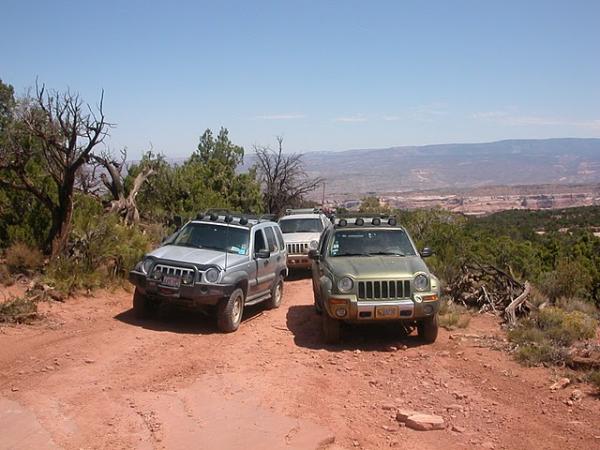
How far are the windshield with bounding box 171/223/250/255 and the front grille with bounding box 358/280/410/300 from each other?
8.31 feet

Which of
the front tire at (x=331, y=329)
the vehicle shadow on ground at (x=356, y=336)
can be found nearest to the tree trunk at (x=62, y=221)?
the vehicle shadow on ground at (x=356, y=336)

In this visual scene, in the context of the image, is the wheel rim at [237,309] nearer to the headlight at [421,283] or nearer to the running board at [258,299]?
the running board at [258,299]

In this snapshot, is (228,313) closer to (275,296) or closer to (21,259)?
(275,296)

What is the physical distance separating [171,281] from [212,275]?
2.04 feet

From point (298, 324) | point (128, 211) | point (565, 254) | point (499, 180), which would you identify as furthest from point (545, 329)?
point (499, 180)

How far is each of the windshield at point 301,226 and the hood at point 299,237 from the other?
0.32m

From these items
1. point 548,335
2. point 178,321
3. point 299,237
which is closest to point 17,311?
point 178,321

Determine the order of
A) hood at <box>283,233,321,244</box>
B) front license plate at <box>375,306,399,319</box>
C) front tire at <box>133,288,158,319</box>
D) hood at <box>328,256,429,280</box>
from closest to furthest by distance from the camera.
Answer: front license plate at <box>375,306,399,319</box>
hood at <box>328,256,429,280</box>
front tire at <box>133,288,158,319</box>
hood at <box>283,233,321,244</box>

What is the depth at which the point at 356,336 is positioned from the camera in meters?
9.58

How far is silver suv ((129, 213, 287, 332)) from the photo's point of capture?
9352 mm

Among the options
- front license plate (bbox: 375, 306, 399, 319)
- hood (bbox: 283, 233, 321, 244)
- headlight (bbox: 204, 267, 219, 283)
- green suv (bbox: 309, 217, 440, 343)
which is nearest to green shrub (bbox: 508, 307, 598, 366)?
green suv (bbox: 309, 217, 440, 343)

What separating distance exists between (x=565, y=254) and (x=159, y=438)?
792 inches

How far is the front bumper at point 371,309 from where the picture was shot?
8625 millimetres

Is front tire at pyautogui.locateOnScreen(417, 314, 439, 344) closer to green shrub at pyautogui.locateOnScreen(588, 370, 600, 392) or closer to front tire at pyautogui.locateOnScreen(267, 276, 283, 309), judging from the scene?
green shrub at pyautogui.locateOnScreen(588, 370, 600, 392)
